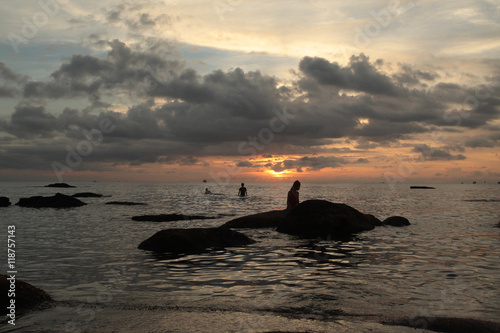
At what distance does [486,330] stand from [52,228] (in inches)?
1001

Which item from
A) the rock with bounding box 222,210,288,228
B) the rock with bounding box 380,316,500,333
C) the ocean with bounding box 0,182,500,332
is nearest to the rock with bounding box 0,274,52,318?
the ocean with bounding box 0,182,500,332

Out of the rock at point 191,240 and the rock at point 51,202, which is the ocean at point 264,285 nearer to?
the rock at point 191,240

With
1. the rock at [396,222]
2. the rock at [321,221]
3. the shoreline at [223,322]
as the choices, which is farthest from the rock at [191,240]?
the rock at [396,222]

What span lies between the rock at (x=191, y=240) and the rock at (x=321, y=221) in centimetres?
484

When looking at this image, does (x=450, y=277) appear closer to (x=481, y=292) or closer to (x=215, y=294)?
(x=481, y=292)

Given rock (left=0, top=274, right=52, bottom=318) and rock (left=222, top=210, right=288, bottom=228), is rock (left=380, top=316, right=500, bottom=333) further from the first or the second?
rock (left=222, top=210, right=288, bottom=228)

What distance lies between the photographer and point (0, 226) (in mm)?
26172

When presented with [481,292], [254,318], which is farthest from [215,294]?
[481,292]

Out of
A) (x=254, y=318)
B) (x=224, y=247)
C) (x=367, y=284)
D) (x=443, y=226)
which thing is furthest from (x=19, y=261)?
(x=443, y=226)

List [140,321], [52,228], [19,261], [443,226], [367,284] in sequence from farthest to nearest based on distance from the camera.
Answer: [443,226]
[52,228]
[19,261]
[367,284]
[140,321]

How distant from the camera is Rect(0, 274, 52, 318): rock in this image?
851 centimetres

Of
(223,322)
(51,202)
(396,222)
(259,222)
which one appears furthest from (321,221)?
(51,202)

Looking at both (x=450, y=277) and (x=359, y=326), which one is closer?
(x=359, y=326)

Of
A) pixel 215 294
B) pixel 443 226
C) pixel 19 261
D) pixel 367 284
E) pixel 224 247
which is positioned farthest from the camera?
pixel 443 226
